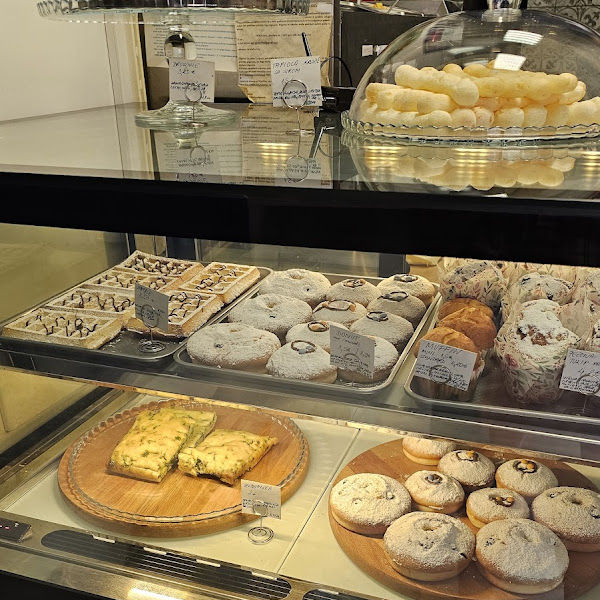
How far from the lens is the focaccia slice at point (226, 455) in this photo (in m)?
1.54

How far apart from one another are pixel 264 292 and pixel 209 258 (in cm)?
18

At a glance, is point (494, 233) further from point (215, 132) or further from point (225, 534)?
point (225, 534)

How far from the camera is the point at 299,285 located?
1.49m

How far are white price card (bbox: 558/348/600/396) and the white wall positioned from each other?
1485mm

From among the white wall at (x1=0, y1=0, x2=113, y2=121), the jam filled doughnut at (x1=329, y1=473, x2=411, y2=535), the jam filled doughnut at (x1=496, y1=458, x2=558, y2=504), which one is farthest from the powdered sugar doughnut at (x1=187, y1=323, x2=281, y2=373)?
the white wall at (x1=0, y1=0, x2=113, y2=121)

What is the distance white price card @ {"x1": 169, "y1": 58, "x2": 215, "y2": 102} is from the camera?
1.39m

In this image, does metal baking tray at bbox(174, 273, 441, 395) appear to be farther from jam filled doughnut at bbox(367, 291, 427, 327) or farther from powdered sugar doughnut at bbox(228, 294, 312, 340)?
powdered sugar doughnut at bbox(228, 294, 312, 340)

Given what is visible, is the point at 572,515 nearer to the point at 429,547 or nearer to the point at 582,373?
the point at 429,547

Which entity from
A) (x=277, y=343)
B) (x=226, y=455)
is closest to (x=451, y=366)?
(x=277, y=343)

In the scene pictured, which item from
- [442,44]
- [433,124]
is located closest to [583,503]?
[433,124]

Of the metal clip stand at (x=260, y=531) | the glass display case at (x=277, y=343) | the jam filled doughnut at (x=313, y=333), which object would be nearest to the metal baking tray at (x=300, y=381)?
the glass display case at (x=277, y=343)

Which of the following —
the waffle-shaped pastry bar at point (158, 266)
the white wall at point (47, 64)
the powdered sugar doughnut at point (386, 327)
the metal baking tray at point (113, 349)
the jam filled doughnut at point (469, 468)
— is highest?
the white wall at point (47, 64)

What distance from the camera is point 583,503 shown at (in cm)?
138

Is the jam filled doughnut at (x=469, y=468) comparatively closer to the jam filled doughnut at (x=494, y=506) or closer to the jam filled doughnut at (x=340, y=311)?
the jam filled doughnut at (x=494, y=506)
